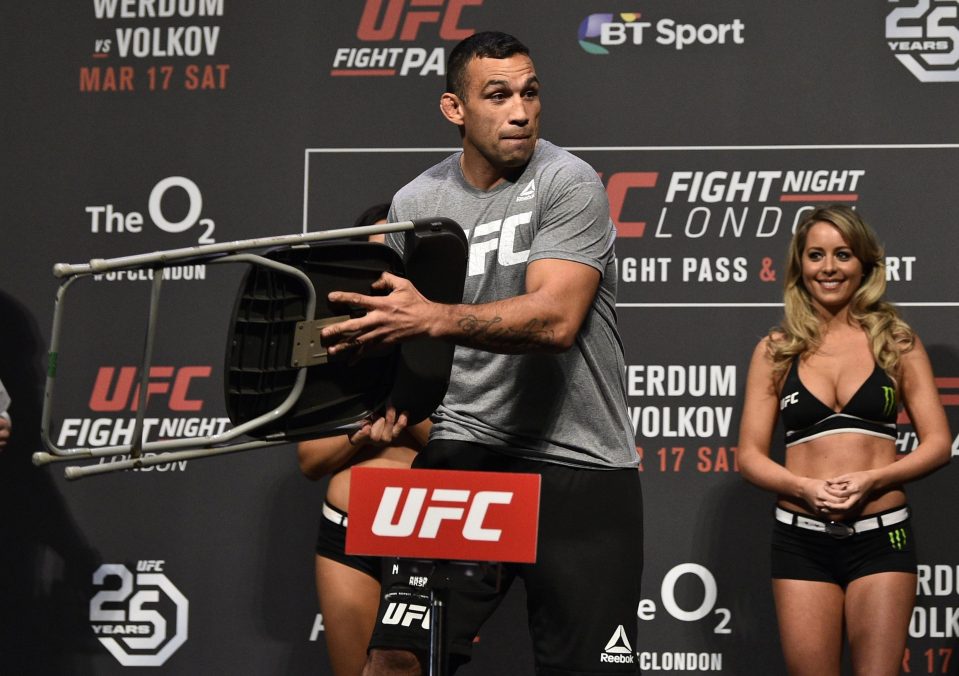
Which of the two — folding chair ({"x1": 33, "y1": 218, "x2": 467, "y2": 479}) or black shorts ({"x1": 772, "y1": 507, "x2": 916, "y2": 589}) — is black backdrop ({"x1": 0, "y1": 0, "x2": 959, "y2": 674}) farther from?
folding chair ({"x1": 33, "y1": 218, "x2": 467, "y2": 479})

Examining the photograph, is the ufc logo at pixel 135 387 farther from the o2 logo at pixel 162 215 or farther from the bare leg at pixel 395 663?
the bare leg at pixel 395 663

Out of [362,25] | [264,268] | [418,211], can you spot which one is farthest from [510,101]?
[362,25]

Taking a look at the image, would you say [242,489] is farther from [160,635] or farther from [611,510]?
[611,510]

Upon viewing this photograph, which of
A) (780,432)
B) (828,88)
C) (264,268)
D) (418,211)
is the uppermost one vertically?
(828,88)

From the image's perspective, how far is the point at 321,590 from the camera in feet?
9.73

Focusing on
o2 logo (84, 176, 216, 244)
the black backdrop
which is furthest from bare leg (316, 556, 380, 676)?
o2 logo (84, 176, 216, 244)

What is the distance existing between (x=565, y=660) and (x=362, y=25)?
8.04 feet

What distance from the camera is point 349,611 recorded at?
9.53 ft

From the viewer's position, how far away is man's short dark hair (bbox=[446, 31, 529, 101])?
2.27 metres

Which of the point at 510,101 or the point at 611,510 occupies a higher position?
the point at 510,101

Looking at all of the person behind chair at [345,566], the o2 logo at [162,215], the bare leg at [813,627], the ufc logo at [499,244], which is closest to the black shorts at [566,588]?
the ufc logo at [499,244]

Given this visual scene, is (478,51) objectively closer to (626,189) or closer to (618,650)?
(618,650)

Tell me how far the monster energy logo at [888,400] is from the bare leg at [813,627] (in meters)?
0.51

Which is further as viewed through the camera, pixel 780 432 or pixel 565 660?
pixel 780 432
